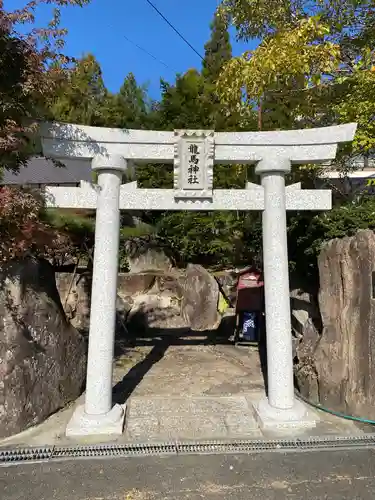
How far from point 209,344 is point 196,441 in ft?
15.6

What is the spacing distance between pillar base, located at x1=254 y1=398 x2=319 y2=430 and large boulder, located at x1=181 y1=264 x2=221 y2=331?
239 inches

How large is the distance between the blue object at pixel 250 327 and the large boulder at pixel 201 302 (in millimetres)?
2296

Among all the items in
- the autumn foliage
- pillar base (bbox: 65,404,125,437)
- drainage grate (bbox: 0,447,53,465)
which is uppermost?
the autumn foliage

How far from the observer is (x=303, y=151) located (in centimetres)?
475

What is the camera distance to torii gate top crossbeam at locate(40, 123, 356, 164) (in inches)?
179

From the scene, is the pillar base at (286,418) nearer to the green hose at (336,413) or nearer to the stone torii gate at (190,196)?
the stone torii gate at (190,196)

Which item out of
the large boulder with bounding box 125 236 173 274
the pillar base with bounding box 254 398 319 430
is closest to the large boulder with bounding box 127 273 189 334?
the large boulder with bounding box 125 236 173 274

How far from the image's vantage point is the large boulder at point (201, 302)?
10.8 meters

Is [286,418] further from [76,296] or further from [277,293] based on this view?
[76,296]

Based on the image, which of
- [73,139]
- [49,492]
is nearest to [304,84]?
[73,139]

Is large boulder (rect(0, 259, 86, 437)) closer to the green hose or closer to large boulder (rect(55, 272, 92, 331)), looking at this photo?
the green hose

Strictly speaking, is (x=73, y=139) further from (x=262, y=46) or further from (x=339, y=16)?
(x=339, y=16)

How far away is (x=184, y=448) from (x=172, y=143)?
355 cm

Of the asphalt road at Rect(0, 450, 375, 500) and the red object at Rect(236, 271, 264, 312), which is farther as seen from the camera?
the red object at Rect(236, 271, 264, 312)
